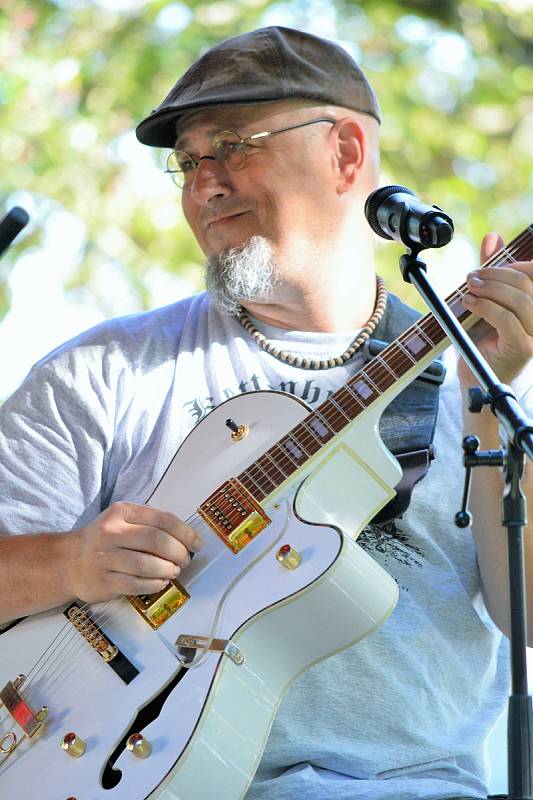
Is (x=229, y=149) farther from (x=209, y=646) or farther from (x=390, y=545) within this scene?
(x=209, y=646)

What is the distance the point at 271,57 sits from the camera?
→ 2449 millimetres

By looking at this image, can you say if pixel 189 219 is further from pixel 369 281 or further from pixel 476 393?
pixel 476 393

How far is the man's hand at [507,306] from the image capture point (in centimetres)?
185

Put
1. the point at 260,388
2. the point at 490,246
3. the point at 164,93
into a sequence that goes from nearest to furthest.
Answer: the point at 490,246, the point at 260,388, the point at 164,93

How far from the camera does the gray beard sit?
91.6 inches

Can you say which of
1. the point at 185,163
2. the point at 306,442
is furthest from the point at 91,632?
the point at 185,163

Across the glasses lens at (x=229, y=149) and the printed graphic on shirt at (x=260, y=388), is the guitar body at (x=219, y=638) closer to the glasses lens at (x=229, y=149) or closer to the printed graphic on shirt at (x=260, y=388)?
the printed graphic on shirt at (x=260, y=388)

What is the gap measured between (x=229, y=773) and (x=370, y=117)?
1545 mm

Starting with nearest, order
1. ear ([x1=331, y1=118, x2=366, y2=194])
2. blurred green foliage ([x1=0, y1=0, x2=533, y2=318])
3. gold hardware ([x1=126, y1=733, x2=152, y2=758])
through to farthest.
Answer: gold hardware ([x1=126, y1=733, x2=152, y2=758]) → ear ([x1=331, y1=118, x2=366, y2=194]) → blurred green foliage ([x1=0, y1=0, x2=533, y2=318])

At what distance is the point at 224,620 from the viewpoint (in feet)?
5.93

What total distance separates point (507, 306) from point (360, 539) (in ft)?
1.88

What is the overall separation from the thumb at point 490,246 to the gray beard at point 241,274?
0.50m

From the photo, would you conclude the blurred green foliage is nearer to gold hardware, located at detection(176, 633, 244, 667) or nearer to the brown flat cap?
the brown flat cap

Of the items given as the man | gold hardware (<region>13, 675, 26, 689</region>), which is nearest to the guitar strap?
the man
